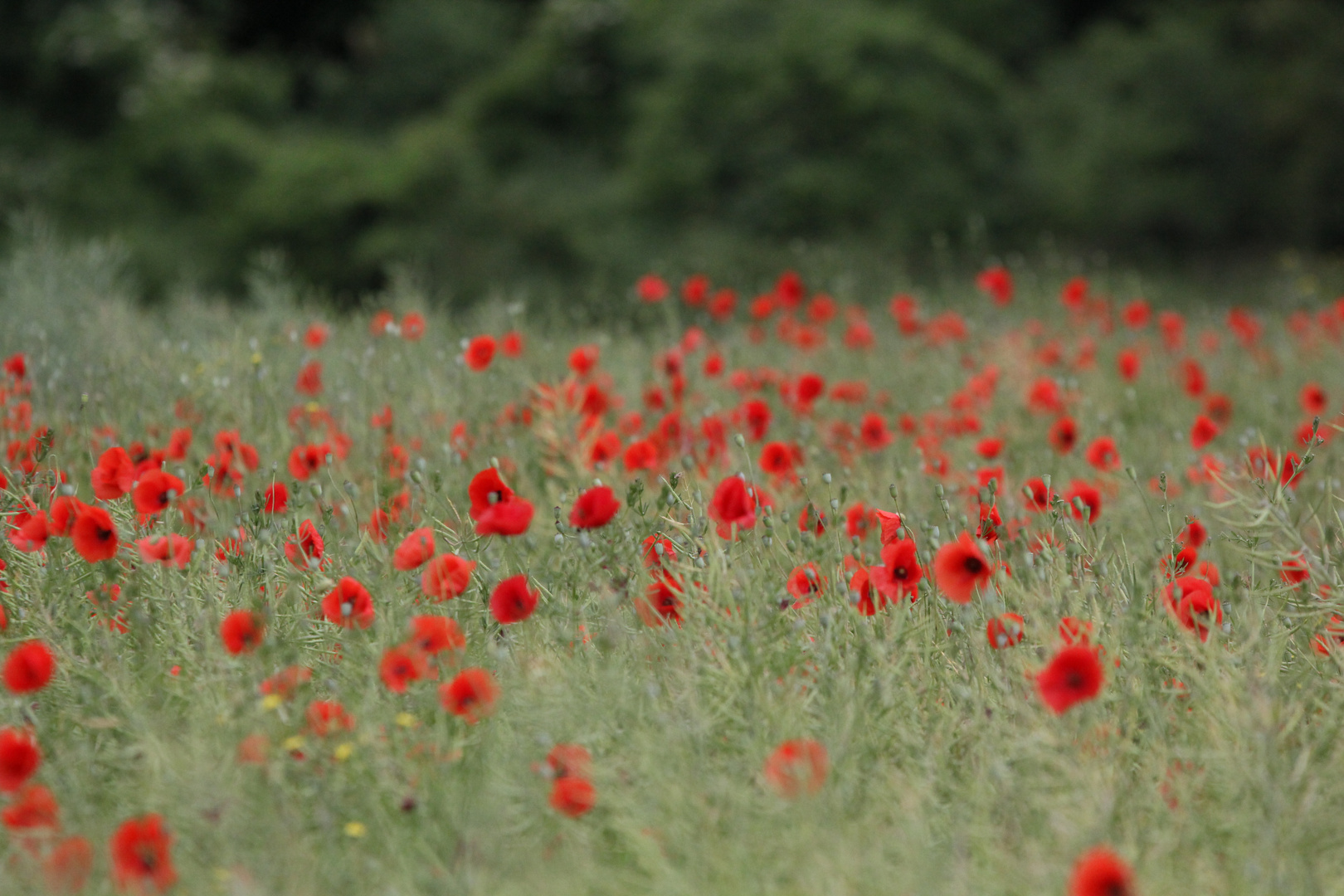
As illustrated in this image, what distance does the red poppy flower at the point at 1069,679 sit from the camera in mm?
1825

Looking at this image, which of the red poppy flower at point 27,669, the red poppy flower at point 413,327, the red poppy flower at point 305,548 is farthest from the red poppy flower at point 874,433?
the red poppy flower at point 27,669

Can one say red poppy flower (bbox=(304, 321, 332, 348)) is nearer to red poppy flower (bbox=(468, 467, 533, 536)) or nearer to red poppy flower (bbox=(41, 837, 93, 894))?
red poppy flower (bbox=(468, 467, 533, 536))

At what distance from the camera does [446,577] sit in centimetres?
218

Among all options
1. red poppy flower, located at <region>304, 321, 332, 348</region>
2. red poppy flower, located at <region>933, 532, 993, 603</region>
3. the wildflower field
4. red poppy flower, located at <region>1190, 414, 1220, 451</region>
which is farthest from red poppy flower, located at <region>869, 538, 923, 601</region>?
red poppy flower, located at <region>304, 321, 332, 348</region>

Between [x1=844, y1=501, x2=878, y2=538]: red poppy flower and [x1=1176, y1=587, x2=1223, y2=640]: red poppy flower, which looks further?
[x1=844, y1=501, x2=878, y2=538]: red poppy flower

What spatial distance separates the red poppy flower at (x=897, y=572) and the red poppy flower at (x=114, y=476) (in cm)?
151

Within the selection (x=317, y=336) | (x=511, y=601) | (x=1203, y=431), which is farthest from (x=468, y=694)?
(x=317, y=336)

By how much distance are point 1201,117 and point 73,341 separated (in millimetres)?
13213

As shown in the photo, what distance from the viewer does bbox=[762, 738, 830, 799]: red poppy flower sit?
1760 millimetres

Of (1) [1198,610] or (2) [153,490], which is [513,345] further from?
(1) [1198,610]

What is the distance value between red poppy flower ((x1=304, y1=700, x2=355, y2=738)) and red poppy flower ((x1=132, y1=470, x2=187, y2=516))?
0.62 metres

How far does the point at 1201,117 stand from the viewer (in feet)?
46.8

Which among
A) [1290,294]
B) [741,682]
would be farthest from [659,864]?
[1290,294]

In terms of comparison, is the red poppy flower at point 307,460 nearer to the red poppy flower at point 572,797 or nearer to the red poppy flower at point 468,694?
the red poppy flower at point 468,694
